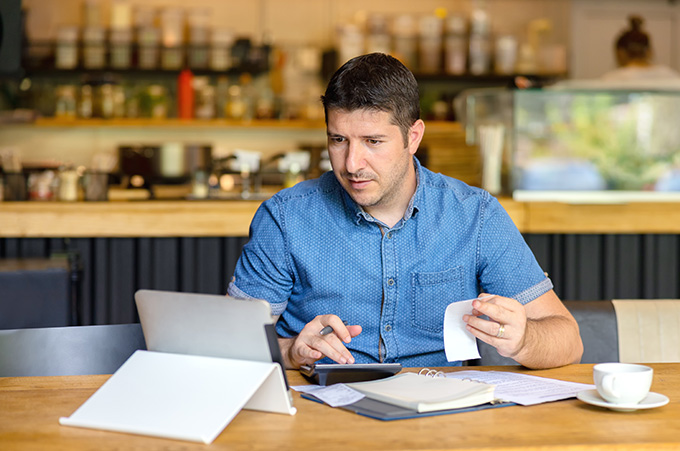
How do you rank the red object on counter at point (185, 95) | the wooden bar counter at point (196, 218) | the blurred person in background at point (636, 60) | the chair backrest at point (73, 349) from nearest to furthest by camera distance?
the chair backrest at point (73, 349) → the wooden bar counter at point (196, 218) → the blurred person in background at point (636, 60) → the red object on counter at point (185, 95)

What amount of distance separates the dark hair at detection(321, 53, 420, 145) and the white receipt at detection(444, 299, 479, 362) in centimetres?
44

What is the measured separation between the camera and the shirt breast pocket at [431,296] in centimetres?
180

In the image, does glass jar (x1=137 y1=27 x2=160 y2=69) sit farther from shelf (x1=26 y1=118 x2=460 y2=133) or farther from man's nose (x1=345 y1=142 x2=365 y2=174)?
man's nose (x1=345 y1=142 x2=365 y2=174)

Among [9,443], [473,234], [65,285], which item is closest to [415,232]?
[473,234]

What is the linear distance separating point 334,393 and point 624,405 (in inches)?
18.1

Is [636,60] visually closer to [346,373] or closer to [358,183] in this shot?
[358,183]

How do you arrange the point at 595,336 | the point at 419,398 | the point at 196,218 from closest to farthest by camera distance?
the point at 419,398
the point at 595,336
the point at 196,218

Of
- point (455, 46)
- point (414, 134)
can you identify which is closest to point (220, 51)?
point (455, 46)

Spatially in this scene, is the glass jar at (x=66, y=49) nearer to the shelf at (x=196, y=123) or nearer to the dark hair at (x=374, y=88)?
the shelf at (x=196, y=123)

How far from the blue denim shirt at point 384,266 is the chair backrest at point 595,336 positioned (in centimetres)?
17

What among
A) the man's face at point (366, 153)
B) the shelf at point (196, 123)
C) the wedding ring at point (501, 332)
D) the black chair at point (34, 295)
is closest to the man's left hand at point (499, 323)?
the wedding ring at point (501, 332)

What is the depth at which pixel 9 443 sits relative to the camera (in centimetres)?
117

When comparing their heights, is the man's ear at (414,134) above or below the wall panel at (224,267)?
above

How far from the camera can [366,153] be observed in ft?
5.60
